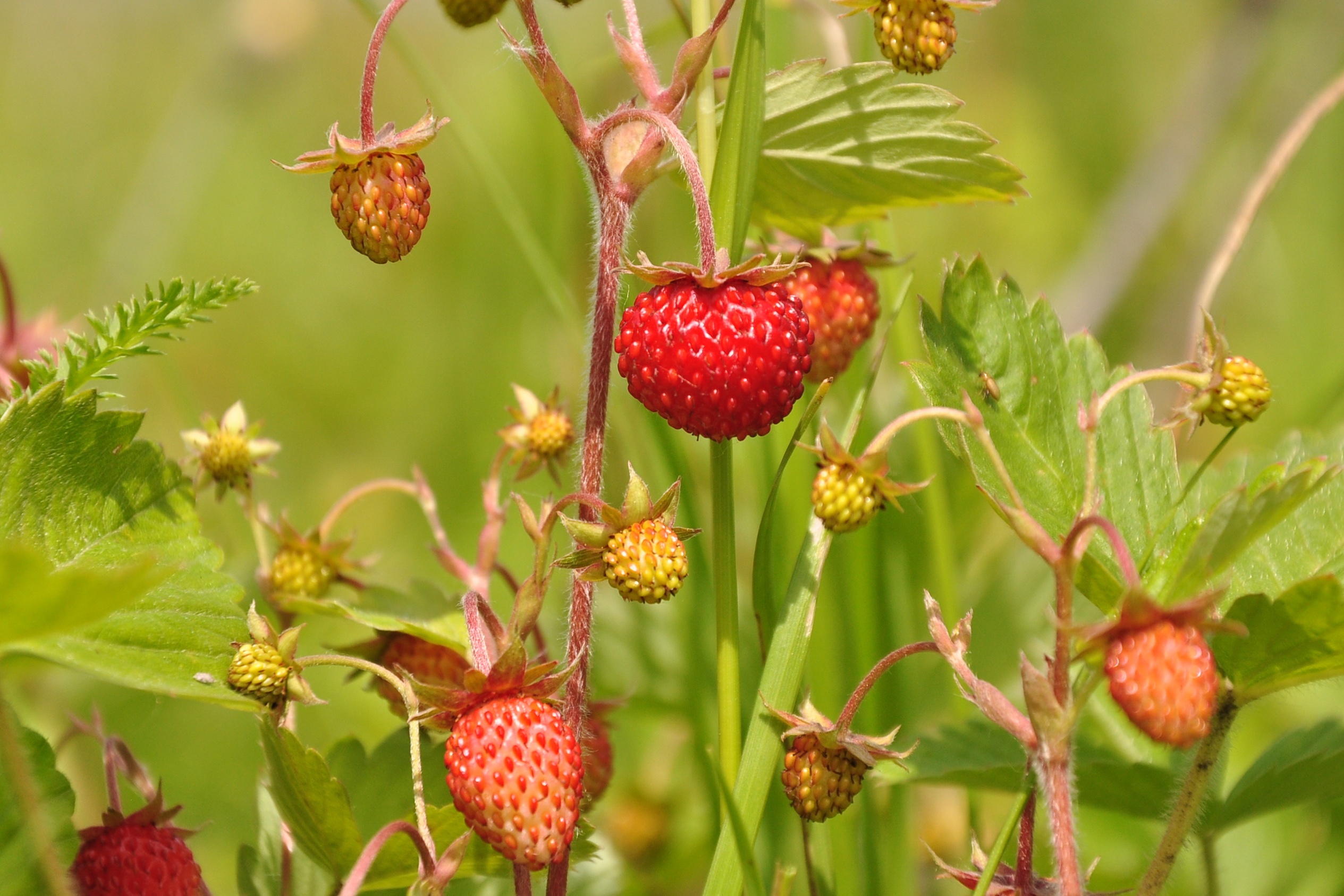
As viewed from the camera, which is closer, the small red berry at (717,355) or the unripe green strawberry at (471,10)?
the small red berry at (717,355)

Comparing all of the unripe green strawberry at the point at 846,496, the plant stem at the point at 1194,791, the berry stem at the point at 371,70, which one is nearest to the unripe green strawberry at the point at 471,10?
the berry stem at the point at 371,70

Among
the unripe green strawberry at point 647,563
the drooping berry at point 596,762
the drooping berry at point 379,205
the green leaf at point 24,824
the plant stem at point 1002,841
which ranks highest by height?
the drooping berry at point 379,205

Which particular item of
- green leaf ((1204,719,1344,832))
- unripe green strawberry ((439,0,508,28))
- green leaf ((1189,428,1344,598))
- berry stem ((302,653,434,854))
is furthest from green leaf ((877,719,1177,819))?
→ unripe green strawberry ((439,0,508,28))

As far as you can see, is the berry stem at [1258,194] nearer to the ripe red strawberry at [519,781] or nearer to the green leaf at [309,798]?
the ripe red strawberry at [519,781]

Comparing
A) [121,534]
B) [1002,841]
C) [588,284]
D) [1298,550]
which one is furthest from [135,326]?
[588,284]

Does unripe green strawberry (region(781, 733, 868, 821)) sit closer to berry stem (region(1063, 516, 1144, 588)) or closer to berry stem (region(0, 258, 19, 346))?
berry stem (region(1063, 516, 1144, 588))

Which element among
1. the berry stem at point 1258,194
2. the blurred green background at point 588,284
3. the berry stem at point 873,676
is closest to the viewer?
the berry stem at point 873,676

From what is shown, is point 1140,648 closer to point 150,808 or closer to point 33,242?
point 150,808
